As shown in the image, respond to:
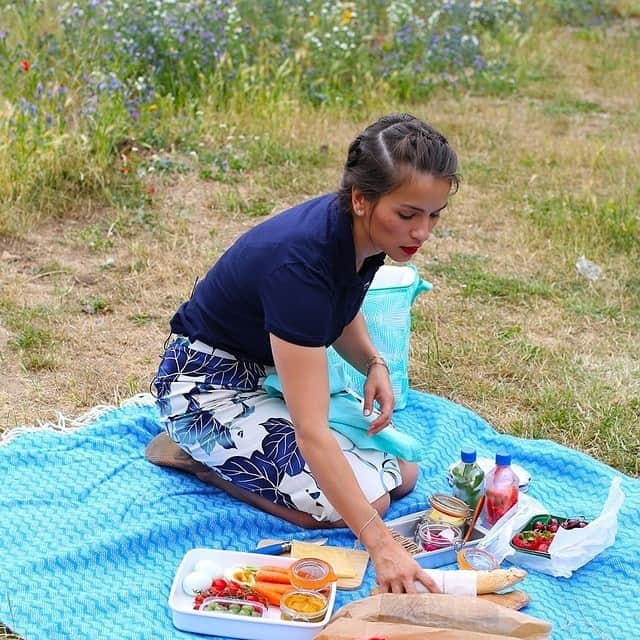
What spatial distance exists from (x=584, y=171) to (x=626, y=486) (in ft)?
11.3

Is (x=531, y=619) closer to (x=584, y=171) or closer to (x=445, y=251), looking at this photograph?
(x=445, y=251)

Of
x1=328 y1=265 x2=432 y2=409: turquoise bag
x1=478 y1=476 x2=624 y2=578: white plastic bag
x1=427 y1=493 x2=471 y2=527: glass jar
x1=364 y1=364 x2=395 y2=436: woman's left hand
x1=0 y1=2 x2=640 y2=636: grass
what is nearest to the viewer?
x1=478 y1=476 x2=624 y2=578: white plastic bag

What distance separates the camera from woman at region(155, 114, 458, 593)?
2.64 meters

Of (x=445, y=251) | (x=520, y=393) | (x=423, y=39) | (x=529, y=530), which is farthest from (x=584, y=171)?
(x=529, y=530)

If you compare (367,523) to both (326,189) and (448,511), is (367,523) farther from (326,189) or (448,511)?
(326,189)

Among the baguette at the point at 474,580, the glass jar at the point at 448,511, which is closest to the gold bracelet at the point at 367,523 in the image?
the baguette at the point at 474,580

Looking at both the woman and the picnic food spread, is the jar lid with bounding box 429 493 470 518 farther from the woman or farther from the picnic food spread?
the woman

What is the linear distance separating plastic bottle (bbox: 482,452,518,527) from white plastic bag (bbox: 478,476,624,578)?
0.06m

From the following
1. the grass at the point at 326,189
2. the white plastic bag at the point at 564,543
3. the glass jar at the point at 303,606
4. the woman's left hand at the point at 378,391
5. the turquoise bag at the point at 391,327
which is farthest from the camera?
the grass at the point at 326,189

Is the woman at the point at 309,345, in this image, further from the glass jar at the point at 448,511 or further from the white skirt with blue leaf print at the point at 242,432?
the glass jar at the point at 448,511

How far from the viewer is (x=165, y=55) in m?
6.81

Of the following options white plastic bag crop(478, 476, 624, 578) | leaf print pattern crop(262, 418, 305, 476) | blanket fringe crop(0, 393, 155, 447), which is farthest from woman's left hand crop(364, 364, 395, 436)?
blanket fringe crop(0, 393, 155, 447)

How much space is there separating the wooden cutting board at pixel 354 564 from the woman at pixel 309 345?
0.16 metres

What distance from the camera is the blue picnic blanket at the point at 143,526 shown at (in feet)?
9.16
